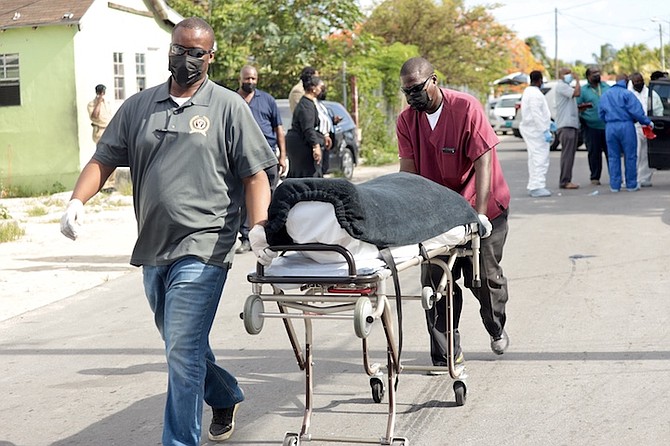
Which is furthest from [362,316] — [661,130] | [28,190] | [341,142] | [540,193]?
[28,190]

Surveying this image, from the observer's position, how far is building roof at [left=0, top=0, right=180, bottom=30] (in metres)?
22.2

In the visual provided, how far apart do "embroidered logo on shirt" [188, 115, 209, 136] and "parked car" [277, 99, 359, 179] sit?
15.6 metres

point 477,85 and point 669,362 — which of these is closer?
point 669,362

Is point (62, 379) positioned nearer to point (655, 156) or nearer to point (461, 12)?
point (655, 156)

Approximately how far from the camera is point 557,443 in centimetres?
544

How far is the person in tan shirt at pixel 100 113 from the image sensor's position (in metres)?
21.6

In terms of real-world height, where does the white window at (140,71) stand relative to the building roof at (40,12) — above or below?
below

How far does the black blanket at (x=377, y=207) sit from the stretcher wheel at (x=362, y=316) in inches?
11.4

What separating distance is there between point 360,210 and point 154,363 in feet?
11.0

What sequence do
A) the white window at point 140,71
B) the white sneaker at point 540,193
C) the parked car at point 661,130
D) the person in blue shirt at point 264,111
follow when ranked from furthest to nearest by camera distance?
the white window at point 140,71 < the parked car at point 661,130 < the white sneaker at point 540,193 < the person in blue shirt at point 264,111

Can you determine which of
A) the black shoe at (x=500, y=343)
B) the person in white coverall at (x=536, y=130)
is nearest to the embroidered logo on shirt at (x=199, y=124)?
the black shoe at (x=500, y=343)

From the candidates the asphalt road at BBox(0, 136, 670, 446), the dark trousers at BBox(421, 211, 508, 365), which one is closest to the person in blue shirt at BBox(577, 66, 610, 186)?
the asphalt road at BBox(0, 136, 670, 446)

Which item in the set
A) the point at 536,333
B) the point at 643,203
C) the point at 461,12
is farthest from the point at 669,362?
the point at 461,12

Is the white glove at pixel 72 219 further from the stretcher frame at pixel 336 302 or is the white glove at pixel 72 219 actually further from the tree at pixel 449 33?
the tree at pixel 449 33
